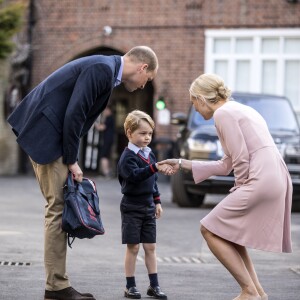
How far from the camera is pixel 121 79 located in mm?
7246

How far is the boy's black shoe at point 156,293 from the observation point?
754cm

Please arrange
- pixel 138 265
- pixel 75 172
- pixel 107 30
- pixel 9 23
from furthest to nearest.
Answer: pixel 107 30 → pixel 9 23 → pixel 138 265 → pixel 75 172

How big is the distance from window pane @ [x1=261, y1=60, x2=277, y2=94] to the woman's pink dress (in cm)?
1987

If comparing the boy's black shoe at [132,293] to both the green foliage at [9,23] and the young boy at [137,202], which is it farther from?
the green foliage at [9,23]

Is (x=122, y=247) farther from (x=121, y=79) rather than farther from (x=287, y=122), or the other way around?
(x=287, y=122)

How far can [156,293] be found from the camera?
24.8 ft

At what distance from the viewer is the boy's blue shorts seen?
25.1ft

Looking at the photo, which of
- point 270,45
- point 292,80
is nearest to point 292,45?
point 270,45

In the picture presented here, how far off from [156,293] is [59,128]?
138 cm

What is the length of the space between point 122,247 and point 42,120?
408 cm

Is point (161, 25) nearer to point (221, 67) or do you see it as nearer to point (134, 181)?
point (221, 67)

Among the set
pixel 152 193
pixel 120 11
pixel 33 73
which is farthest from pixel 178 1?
pixel 152 193

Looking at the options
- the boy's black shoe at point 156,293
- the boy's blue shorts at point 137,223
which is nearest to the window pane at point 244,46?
the boy's blue shorts at point 137,223

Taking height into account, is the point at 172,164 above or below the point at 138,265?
above
